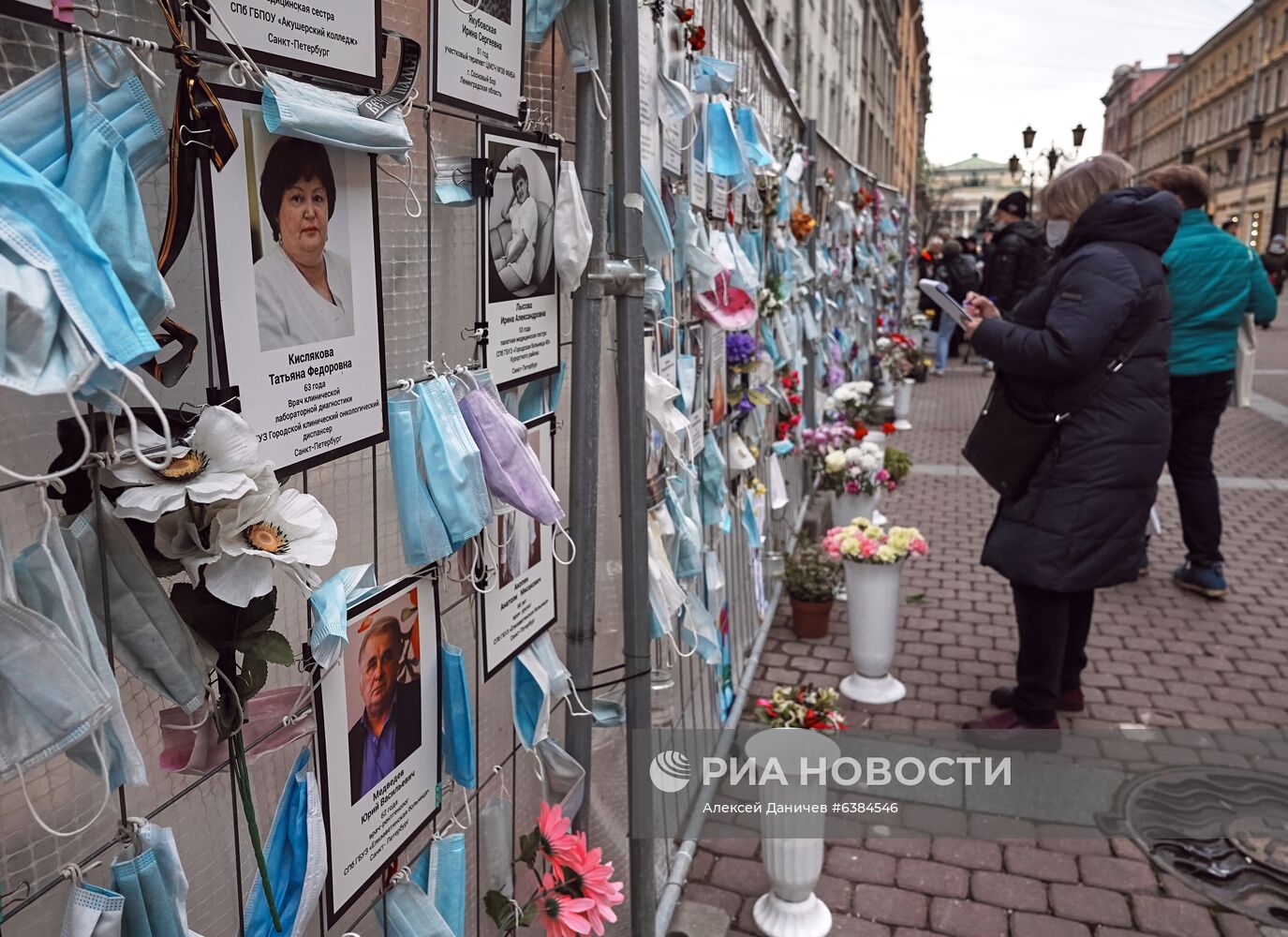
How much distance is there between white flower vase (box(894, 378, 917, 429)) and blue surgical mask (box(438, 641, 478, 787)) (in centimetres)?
987

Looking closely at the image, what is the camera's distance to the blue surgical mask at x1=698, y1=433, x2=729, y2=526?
3049 millimetres

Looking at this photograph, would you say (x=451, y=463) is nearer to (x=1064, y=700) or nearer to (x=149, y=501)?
(x=149, y=501)

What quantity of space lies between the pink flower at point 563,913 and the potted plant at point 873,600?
277 centimetres

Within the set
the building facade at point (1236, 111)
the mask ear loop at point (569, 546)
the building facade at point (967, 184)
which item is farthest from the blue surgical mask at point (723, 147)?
the building facade at point (967, 184)

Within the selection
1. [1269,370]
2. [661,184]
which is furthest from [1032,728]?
[1269,370]

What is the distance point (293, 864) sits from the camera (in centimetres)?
108

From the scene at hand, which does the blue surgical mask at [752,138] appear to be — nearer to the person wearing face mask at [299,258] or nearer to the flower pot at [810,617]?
the person wearing face mask at [299,258]

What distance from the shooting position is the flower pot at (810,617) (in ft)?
15.9

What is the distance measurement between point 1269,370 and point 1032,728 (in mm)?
13767

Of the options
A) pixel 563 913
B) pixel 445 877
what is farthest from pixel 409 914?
pixel 563 913

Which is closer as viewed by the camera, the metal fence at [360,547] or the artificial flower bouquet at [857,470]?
the metal fence at [360,547]

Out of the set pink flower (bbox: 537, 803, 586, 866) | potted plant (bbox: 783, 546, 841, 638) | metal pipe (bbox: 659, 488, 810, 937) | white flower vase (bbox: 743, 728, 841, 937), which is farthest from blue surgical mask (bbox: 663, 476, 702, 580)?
potted plant (bbox: 783, 546, 841, 638)

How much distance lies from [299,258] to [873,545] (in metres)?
3.49

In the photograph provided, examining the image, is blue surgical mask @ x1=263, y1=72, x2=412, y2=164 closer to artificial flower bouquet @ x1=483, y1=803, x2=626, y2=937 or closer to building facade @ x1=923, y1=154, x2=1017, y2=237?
artificial flower bouquet @ x1=483, y1=803, x2=626, y2=937
